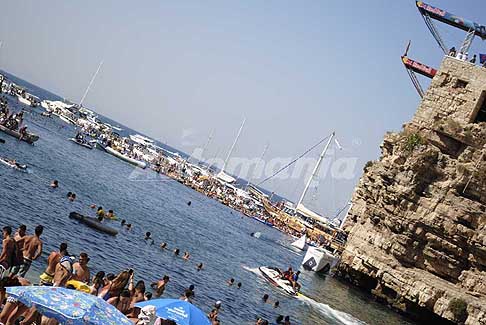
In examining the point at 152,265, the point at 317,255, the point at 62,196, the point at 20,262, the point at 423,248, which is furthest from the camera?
the point at 317,255

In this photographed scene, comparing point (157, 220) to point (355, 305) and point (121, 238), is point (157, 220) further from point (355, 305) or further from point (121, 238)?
point (355, 305)

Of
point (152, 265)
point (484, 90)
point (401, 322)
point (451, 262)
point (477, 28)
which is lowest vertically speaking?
point (152, 265)

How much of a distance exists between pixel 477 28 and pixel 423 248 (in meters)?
17.6

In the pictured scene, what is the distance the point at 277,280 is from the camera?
110ft

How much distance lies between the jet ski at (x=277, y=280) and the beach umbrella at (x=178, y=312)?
72.2 ft

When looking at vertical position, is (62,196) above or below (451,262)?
below

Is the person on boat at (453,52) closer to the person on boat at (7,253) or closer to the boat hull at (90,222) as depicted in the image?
the boat hull at (90,222)

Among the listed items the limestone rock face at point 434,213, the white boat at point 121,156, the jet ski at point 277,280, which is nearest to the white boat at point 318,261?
the limestone rock face at point 434,213

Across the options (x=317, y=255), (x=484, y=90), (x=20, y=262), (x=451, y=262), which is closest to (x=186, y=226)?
(x=317, y=255)

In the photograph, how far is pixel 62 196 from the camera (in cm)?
3291

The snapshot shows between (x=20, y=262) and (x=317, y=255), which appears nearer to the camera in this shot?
(x=20, y=262)

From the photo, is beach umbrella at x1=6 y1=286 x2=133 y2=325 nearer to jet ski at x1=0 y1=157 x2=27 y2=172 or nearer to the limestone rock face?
the limestone rock face

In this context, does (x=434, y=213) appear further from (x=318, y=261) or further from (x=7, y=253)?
(x=7, y=253)

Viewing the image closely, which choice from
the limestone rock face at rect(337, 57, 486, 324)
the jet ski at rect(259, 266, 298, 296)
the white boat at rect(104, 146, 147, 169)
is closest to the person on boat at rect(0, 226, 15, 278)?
the jet ski at rect(259, 266, 298, 296)
